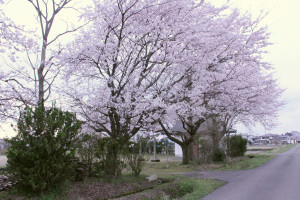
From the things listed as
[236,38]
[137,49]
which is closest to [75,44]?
[137,49]

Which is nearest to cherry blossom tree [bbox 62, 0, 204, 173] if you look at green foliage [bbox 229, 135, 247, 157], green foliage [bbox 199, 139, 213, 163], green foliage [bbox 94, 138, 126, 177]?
green foliage [bbox 94, 138, 126, 177]

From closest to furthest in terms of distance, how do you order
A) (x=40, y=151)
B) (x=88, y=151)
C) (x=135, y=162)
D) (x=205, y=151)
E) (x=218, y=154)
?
(x=40, y=151), (x=88, y=151), (x=135, y=162), (x=205, y=151), (x=218, y=154)

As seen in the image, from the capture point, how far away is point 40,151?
6695mm

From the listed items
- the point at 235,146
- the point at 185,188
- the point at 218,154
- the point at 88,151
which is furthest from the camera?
the point at 235,146

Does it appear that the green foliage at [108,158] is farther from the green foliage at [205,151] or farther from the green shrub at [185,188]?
the green foliage at [205,151]

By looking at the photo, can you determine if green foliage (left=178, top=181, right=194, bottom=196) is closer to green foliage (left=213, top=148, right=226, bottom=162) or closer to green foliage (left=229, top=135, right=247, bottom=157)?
green foliage (left=213, top=148, right=226, bottom=162)

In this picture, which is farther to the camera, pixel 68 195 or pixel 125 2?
pixel 125 2

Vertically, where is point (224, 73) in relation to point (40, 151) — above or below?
above

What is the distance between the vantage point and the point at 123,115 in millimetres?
11094

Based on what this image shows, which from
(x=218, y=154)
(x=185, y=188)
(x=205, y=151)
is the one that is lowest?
(x=185, y=188)

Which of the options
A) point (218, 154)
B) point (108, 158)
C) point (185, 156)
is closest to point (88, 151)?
point (108, 158)

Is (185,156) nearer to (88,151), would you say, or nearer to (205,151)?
(205,151)

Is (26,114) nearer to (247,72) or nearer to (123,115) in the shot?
(123,115)

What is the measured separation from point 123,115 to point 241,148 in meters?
16.6
